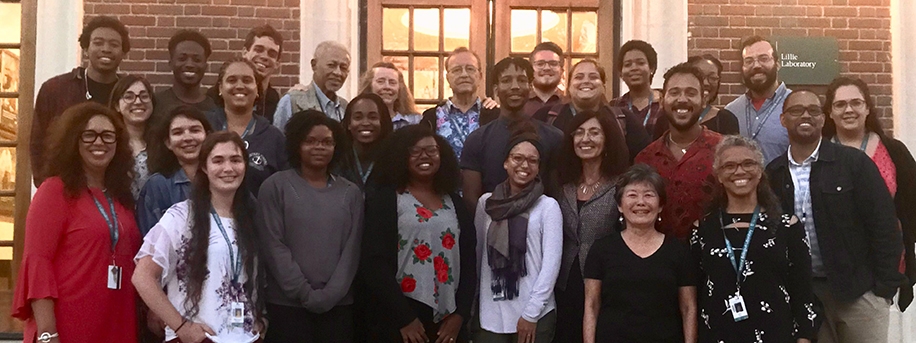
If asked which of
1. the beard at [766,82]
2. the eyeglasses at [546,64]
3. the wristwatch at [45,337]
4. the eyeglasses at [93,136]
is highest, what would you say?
the eyeglasses at [546,64]

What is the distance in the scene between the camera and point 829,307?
5.06 m

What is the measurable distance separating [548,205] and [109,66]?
9.65 ft

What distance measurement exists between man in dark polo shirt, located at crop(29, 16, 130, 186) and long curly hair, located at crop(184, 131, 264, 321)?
6.06ft

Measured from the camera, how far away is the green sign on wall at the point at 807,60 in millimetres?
8000

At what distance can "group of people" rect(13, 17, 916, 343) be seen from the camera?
4.23 metres

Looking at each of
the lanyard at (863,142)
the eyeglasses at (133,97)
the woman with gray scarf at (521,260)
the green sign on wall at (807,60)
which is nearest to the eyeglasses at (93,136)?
the eyeglasses at (133,97)

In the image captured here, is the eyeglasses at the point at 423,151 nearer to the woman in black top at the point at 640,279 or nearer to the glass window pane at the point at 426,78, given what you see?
the woman in black top at the point at 640,279

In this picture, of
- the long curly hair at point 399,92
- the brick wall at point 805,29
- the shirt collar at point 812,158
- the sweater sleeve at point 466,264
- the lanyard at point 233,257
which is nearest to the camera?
the lanyard at point 233,257

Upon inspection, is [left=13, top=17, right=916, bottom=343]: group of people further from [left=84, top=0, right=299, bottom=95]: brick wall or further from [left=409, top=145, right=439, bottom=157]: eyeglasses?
[left=84, top=0, right=299, bottom=95]: brick wall

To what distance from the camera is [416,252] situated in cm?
487

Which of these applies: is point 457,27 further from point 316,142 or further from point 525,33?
point 316,142

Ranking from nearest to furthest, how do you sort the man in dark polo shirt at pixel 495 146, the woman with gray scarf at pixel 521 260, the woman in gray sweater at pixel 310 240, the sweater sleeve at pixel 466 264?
the woman in gray sweater at pixel 310 240 < the woman with gray scarf at pixel 521 260 < the sweater sleeve at pixel 466 264 < the man in dark polo shirt at pixel 495 146

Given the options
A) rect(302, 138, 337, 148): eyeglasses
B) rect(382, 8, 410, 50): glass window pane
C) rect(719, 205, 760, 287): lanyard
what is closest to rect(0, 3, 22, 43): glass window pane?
rect(382, 8, 410, 50): glass window pane

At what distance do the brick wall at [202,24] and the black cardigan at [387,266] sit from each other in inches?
131
